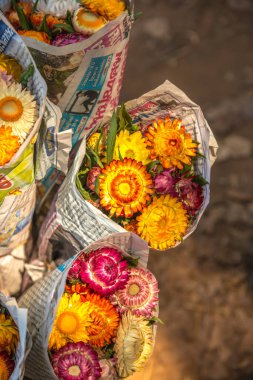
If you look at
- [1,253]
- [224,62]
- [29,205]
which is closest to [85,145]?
[29,205]

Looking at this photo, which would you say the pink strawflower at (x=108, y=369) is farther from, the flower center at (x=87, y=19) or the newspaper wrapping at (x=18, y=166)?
the flower center at (x=87, y=19)

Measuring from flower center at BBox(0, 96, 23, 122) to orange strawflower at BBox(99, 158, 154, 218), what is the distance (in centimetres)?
16

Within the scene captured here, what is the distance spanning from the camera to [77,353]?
Result: 0.76m

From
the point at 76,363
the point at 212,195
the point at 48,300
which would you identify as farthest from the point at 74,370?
the point at 212,195

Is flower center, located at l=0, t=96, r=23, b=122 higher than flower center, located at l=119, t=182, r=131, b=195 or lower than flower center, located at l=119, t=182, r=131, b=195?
higher

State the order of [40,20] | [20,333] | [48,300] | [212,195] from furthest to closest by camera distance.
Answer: [212,195]
[40,20]
[48,300]
[20,333]

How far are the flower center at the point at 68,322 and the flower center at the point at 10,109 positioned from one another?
0.30m

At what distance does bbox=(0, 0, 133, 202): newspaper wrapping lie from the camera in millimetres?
831

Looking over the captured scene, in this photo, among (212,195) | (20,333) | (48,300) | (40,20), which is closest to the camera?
(20,333)

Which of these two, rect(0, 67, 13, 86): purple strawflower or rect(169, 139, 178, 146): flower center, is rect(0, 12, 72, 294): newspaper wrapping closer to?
rect(0, 67, 13, 86): purple strawflower

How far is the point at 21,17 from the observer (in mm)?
910

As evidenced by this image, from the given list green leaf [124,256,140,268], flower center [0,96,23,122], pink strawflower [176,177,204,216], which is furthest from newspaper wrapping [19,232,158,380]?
flower center [0,96,23,122]

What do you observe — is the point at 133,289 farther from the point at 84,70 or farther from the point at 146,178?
the point at 84,70

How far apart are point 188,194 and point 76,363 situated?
317 millimetres
